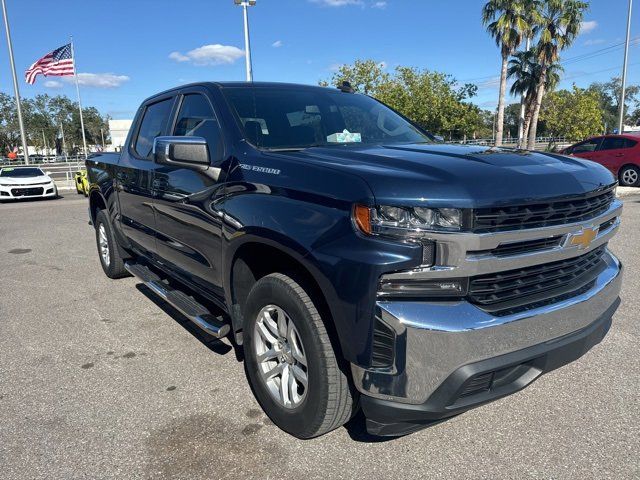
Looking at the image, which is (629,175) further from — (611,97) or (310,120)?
(611,97)

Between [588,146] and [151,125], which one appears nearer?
[151,125]

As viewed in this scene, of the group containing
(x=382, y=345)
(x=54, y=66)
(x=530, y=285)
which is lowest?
(x=382, y=345)

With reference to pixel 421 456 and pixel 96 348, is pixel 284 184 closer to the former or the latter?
pixel 421 456

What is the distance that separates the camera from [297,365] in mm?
2551

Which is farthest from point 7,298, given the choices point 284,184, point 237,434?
point 284,184

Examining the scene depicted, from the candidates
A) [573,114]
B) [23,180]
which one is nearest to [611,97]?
[573,114]

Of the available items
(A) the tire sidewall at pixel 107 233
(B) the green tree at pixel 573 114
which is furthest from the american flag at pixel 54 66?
(B) the green tree at pixel 573 114

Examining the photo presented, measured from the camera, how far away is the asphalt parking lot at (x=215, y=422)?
240cm

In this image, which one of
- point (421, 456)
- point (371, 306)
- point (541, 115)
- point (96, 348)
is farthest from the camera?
point (541, 115)

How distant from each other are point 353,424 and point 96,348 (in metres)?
2.25

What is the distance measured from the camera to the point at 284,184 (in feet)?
8.12

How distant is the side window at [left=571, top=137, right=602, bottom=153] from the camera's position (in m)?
15.2

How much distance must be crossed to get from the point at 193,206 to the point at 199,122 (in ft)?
2.13

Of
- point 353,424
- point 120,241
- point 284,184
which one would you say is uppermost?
point 284,184
